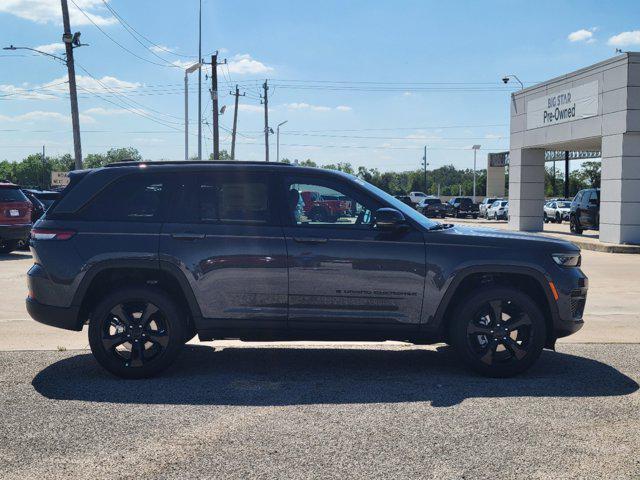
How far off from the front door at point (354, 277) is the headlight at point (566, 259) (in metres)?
1.19

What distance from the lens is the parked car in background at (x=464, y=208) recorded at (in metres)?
51.9

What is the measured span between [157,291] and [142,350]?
0.52 m

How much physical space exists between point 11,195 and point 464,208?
40193 millimetres

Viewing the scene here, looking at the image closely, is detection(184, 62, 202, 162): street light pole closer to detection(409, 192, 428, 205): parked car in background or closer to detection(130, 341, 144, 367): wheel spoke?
detection(409, 192, 428, 205): parked car in background

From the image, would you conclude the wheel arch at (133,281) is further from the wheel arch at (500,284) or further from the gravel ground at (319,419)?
the wheel arch at (500,284)

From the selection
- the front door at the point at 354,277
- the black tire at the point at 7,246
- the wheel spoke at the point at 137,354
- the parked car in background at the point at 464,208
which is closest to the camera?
the front door at the point at 354,277

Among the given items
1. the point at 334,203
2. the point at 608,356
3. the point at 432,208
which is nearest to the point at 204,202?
the point at 334,203

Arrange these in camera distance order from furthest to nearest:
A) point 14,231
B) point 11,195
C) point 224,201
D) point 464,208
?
point 464,208 < point 14,231 < point 11,195 < point 224,201

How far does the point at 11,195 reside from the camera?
16359 mm

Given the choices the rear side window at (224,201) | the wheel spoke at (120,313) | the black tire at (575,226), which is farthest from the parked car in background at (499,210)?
the wheel spoke at (120,313)

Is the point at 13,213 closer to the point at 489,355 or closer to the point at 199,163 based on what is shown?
the point at 199,163

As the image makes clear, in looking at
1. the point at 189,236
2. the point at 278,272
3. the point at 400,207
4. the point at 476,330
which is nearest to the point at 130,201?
the point at 189,236

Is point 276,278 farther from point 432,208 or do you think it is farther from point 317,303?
point 432,208

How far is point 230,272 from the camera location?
5.73 m
